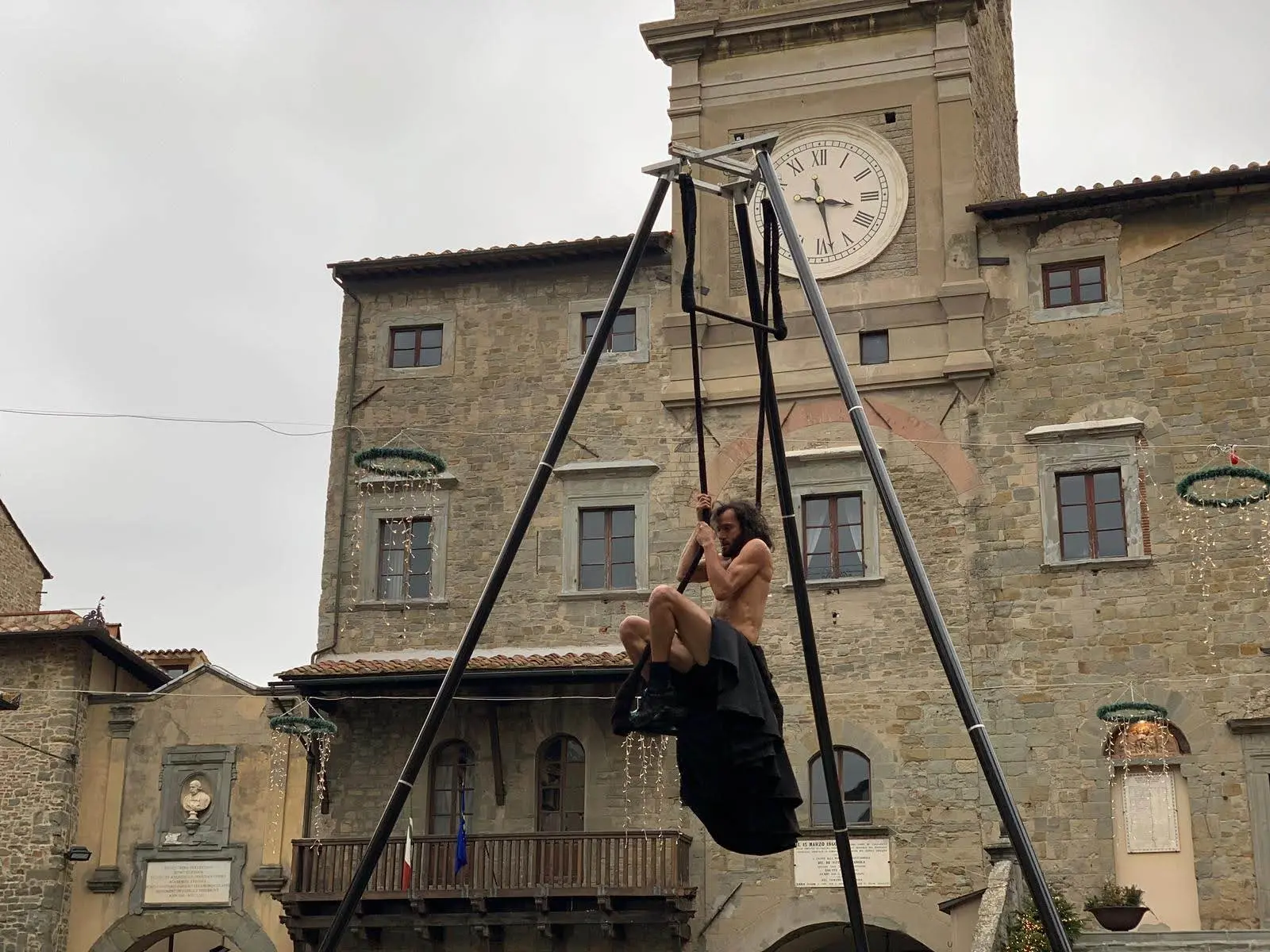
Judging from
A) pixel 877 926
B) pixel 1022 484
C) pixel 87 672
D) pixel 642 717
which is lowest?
pixel 877 926

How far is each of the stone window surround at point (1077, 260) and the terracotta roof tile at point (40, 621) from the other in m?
13.2

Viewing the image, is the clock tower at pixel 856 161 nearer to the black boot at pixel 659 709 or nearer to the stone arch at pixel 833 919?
the stone arch at pixel 833 919

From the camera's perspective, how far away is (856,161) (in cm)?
2448

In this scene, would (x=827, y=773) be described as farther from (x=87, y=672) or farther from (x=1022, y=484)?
(x=87, y=672)

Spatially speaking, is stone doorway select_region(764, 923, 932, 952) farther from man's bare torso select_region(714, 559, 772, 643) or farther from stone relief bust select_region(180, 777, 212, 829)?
man's bare torso select_region(714, 559, 772, 643)

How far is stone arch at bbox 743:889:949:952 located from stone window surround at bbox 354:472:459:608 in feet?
19.6

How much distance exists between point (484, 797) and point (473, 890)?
147 centimetres

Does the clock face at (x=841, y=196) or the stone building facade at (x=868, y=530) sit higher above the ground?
the clock face at (x=841, y=196)

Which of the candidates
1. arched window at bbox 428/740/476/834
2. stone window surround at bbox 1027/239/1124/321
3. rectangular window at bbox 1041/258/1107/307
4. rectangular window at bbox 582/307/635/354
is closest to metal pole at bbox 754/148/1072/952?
stone window surround at bbox 1027/239/1124/321

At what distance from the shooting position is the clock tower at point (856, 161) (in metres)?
23.7

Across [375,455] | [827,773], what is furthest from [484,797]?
[827,773]

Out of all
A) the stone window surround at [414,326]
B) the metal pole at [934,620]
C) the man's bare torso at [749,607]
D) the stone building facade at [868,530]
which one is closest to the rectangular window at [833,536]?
the stone building facade at [868,530]

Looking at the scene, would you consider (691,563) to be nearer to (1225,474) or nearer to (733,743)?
(733,743)

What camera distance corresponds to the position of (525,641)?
24.0 metres
